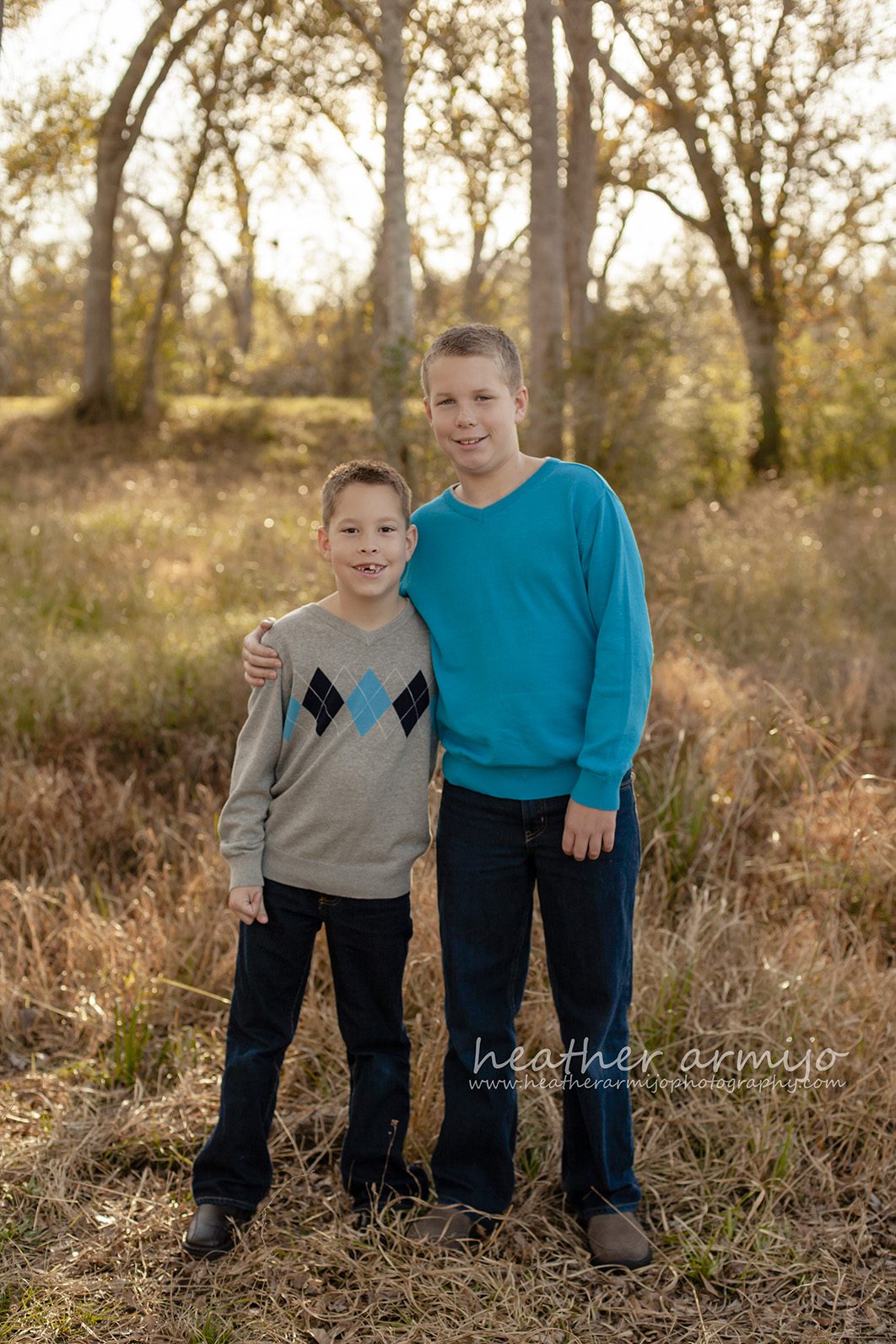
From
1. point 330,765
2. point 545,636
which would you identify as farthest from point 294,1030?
point 545,636

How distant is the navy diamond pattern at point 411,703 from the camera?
2682mm

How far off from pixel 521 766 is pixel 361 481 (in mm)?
735

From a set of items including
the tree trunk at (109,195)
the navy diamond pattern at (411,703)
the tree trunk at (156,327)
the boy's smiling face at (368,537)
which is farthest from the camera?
the tree trunk at (156,327)

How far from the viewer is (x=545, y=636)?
2557 millimetres

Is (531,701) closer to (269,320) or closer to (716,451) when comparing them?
(716,451)

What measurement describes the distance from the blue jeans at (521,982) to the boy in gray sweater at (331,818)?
0.49 feet

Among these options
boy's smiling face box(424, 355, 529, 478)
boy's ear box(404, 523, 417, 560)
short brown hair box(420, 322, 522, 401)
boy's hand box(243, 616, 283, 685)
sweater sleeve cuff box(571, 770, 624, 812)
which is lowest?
sweater sleeve cuff box(571, 770, 624, 812)

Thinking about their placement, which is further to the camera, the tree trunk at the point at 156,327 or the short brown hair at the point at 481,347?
the tree trunk at the point at 156,327

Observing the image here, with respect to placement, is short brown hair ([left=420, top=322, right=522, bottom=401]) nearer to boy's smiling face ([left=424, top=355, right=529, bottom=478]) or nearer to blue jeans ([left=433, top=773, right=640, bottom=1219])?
boy's smiling face ([left=424, top=355, right=529, bottom=478])

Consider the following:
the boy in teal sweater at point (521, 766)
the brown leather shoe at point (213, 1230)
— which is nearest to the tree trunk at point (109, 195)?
the boy in teal sweater at point (521, 766)

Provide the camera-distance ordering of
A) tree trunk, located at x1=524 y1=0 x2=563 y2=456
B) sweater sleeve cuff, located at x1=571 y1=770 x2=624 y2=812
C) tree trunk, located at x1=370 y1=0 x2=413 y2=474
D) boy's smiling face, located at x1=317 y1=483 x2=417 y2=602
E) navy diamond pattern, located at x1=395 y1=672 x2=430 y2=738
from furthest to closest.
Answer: tree trunk, located at x1=370 y1=0 x2=413 y2=474 → tree trunk, located at x1=524 y1=0 x2=563 y2=456 → navy diamond pattern, located at x1=395 y1=672 x2=430 y2=738 → boy's smiling face, located at x1=317 y1=483 x2=417 y2=602 → sweater sleeve cuff, located at x1=571 y1=770 x2=624 y2=812

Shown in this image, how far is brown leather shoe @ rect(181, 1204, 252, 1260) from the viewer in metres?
2.71

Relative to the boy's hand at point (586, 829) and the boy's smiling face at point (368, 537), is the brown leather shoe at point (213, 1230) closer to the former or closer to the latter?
the boy's hand at point (586, 829)

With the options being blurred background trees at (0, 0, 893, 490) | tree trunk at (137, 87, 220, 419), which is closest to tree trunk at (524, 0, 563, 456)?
blurred background trees at (0, 0, 893, 490)
